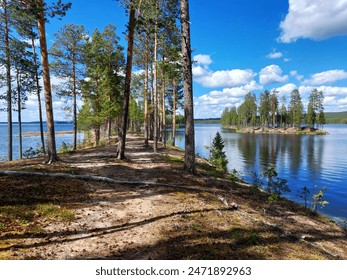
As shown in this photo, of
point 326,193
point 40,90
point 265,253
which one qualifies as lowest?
point 326,193

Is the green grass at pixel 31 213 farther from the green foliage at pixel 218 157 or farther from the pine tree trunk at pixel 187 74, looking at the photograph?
the green foliage at pixel 218 157

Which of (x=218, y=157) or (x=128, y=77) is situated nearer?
(x=128, y=77)

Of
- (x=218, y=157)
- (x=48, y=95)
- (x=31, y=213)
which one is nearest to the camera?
(x=31, y=213)

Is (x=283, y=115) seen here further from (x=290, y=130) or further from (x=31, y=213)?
(x=31, y=213)

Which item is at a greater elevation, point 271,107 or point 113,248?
point 271,107

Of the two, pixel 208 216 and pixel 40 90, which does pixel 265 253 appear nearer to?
pixel 208 216

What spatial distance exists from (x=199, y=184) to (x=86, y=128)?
2850 cm

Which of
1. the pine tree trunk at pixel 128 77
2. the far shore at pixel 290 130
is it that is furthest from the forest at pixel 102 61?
the far shore at pixel 290 130

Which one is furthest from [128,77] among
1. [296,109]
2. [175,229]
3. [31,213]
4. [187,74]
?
[296,109]

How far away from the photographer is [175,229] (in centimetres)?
668

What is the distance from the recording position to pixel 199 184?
39.3 ft
